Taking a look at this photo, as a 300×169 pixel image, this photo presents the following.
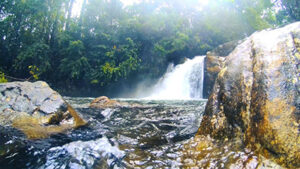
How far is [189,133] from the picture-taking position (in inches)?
133

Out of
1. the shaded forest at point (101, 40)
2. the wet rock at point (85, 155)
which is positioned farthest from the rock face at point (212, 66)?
the wet rock at point (85, 155)

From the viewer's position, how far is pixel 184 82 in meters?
13.4

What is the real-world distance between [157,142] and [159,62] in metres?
14.1

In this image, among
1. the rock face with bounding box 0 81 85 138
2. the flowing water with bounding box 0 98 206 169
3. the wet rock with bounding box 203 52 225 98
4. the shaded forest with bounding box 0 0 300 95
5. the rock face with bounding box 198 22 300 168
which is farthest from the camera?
the shaded forest with bounding box 0 0 300 95

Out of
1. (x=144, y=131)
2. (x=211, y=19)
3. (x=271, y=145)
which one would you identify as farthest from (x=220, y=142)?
(x=211, y=19)

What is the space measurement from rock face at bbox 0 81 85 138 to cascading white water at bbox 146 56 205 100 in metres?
9.16

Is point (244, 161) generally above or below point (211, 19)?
below

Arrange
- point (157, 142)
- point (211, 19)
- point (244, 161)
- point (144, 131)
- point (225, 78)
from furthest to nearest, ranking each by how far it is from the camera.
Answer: point (211, 19) < point (144, 131) < point (157, 142) < point (225, 78) < point (244, 161)

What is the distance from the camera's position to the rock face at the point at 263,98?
1.81 m

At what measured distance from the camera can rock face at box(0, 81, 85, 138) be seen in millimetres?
3497

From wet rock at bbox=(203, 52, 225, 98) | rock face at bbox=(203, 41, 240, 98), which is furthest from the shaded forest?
wet rock at bbox=(203, 52, 225, 98)

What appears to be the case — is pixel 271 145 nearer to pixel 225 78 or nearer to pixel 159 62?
pixel 225 78

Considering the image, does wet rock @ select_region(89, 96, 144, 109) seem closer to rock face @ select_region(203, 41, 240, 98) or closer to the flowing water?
the flowing water

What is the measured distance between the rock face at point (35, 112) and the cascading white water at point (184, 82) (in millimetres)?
9165
